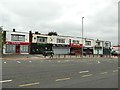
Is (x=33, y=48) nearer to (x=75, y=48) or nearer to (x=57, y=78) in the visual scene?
(x=75, y=48)

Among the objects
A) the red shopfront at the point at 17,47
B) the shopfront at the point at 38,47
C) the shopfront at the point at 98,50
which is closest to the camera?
the red shopfront at the point at 17,47

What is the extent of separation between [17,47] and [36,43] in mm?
6133

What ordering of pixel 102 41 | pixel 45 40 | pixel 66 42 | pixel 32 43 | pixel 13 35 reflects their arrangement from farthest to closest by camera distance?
pixel 102 41 < pixel 66 42 < pixel 45 40 < pixel 32 43 < pixel 13 35

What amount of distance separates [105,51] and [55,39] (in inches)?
1218

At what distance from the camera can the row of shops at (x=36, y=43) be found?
33.6 metres

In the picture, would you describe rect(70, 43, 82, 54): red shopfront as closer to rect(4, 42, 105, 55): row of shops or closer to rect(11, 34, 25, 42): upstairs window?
rect(4, 42, 105, 55): row of shops

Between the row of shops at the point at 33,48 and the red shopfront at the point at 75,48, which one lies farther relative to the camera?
the red shopfront at the point at 75,48

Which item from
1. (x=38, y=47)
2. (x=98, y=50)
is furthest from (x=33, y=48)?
(x=98, y=50)

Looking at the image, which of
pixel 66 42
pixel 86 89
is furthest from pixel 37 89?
pixel 66 42

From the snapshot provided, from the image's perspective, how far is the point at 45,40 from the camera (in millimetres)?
39969

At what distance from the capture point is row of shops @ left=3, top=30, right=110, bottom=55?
33594 millimetres

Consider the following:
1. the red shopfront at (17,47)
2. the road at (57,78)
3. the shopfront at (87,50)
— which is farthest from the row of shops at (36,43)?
the road at (57,78)

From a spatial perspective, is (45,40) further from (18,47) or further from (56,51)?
(18,47)

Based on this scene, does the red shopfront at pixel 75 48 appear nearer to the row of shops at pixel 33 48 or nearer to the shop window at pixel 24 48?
the row of shops at pixel 33 48
